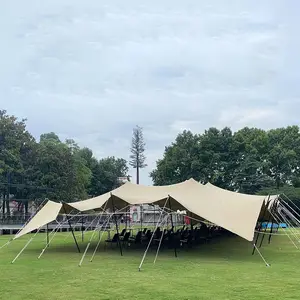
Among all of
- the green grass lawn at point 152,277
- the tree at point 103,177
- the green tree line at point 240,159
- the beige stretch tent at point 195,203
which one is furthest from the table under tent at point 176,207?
the tree at point 103,177

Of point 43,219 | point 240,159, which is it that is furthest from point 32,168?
point 43,219

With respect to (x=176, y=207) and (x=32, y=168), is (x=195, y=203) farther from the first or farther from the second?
(x=32, y=168)

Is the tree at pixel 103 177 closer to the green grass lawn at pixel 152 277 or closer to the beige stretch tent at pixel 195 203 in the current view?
the beige stretch tent at pixel 195 203

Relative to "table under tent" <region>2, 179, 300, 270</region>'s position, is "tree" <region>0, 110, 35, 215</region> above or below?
above

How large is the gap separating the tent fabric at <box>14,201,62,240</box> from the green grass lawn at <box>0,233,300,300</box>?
0.85 m

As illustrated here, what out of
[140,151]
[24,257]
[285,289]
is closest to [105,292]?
[285,289]

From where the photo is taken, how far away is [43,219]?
15492mm

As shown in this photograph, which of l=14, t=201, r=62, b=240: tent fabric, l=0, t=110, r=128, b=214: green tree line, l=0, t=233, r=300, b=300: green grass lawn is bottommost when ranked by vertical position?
l=0, t=233, r=300, b=300: green grass lawn

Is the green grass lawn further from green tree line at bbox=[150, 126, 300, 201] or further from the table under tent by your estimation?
green tree line at bbox=[150, 126, 300, 201]

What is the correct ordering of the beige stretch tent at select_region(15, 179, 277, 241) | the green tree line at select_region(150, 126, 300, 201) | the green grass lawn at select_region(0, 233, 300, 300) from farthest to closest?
the green tree line at select_region(150, 126, 300, 201)
the beige stretch tent at select_region(15, 179, 277, 241)
the green grass lawn at select_region(0, 233, 300, 300)

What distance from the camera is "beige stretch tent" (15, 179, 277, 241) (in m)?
13.5

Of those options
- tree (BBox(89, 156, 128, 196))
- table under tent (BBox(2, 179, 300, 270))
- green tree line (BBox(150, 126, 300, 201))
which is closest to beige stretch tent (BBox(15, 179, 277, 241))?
table under tent (BBox(2, 179, 300, 270))

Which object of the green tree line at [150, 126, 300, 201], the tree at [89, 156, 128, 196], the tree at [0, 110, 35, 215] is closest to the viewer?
the tree at [0, 110, 35, 215]

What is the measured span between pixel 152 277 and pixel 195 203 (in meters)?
5.06
